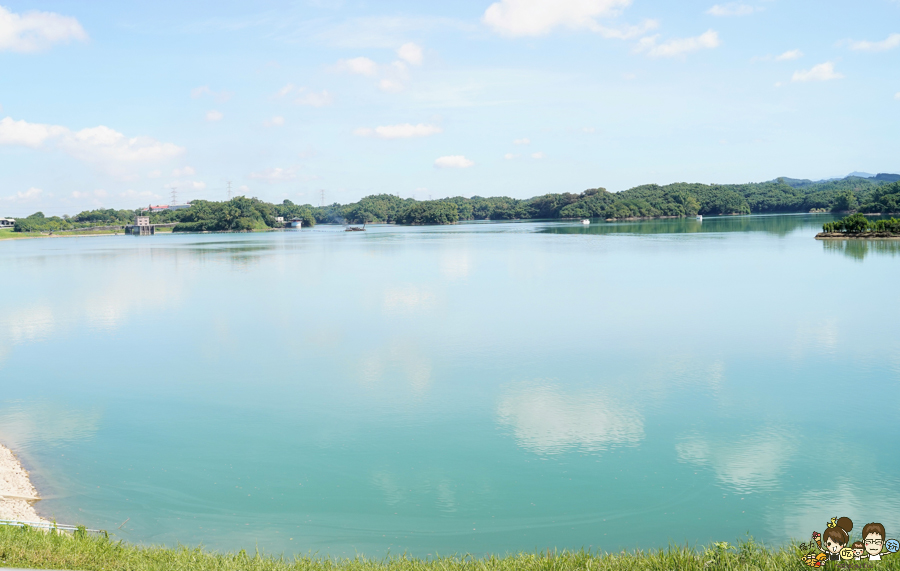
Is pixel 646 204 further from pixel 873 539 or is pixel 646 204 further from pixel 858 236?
pixel 873 539

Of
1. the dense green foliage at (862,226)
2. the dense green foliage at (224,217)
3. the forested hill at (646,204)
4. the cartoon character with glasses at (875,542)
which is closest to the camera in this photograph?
the cartoon character with glasses at (875,542)

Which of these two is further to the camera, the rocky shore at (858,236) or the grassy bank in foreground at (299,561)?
the rocky shore at (858,236)

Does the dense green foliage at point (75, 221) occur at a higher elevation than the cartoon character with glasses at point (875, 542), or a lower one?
higher

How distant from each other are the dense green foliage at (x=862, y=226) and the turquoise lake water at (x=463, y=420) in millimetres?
26596

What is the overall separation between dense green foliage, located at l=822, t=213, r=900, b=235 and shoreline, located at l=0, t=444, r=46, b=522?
48792mm

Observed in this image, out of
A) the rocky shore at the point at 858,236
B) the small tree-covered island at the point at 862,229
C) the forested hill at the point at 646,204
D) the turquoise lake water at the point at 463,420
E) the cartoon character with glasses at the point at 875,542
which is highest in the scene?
the forested hill at the point at 646,204

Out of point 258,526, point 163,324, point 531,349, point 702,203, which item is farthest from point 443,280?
point 702,203

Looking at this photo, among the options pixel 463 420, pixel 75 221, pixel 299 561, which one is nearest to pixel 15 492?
pixel 299 561

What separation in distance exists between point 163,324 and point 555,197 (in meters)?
161

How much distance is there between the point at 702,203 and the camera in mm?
150750

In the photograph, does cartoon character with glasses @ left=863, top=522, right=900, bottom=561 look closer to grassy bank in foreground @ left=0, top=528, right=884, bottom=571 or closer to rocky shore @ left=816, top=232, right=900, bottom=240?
grassy bank in foreground @ left=0, top=528, right=884, bottom=571

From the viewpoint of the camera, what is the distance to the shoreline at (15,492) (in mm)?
6332

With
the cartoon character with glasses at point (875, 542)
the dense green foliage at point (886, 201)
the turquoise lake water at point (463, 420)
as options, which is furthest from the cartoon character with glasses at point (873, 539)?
the dense green foliage at point (886, 201)

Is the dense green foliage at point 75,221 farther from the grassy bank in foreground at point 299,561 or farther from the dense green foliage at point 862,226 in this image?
the grassy bank in foreground at point 299,561
